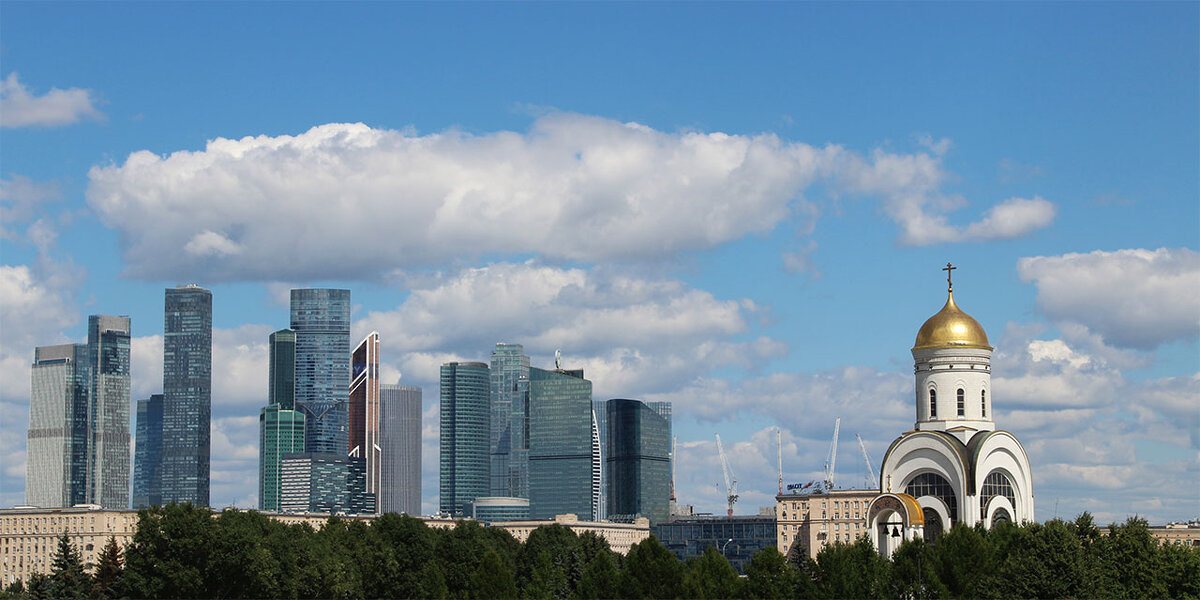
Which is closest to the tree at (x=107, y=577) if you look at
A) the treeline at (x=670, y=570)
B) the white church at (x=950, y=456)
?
the treeline at (x=670, y=570)

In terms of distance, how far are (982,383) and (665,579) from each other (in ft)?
116

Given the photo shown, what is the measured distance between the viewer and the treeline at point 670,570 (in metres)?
90.6

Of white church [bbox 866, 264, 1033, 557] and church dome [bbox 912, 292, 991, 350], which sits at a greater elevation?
church dome [bbox 912, 292, 991, 350]

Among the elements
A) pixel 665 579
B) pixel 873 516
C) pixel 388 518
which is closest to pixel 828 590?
pixel 665 579

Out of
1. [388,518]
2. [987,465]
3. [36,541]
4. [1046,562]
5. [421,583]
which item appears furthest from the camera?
[36,541]

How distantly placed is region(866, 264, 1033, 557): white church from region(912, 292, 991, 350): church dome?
75mm

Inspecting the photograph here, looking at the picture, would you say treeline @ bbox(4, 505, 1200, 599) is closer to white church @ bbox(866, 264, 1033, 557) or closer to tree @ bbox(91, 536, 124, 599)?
tree @ bbox(91, 536, 124, 599)

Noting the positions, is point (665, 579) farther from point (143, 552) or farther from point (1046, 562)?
point (143, 552)

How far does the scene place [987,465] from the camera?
114 m

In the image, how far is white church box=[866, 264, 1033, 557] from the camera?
113 metres

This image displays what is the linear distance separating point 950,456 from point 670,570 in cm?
2822

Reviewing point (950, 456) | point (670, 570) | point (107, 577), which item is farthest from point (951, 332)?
point (107, 577)

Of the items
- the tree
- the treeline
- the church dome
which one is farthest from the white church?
the tree

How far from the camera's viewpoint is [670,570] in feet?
313
